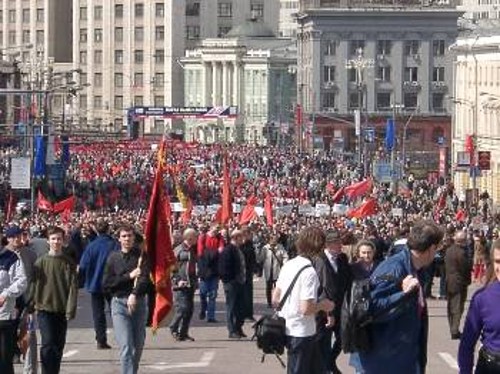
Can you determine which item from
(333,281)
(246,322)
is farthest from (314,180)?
(333,281)

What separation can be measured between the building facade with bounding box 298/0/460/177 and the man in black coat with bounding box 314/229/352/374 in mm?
120466

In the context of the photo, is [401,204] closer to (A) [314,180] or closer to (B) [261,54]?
(A) [314,180]

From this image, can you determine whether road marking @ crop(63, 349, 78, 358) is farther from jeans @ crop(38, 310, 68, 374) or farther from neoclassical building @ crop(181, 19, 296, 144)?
neoclassical building @ crop(181, 19, 296, 144)

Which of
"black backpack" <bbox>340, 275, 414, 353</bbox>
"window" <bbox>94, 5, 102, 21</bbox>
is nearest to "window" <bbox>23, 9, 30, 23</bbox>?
"window" <bbox>94, 5, 102, 21</bbox>

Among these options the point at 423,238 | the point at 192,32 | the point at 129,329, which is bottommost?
the point at 129,329

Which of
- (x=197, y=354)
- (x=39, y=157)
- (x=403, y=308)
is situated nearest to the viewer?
(x=403, y=308)

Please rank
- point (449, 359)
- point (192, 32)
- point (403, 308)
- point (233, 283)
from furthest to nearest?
point (192, 32) → point (233, 283) → point (449, 359) → point (403, 308)

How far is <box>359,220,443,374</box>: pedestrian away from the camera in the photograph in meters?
13.4

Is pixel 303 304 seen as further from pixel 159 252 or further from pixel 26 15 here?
pixel 26 15

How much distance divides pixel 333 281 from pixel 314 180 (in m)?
72.6

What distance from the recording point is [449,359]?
22.7 metres

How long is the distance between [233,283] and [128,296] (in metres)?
8.23

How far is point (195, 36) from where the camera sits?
181m

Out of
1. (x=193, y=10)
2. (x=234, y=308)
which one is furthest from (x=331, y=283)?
(x=193, y=10)
